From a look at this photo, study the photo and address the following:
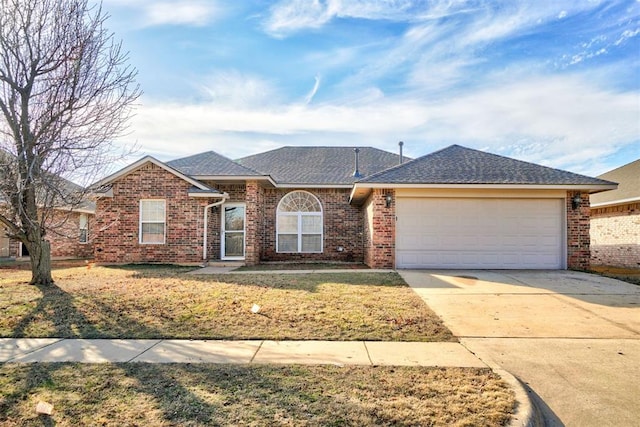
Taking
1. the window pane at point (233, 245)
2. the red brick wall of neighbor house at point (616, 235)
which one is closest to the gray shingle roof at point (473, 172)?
the red brick wall of neighbor house at point (616, 235)

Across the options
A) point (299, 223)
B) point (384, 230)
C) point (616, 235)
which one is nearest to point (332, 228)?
point (299, 223)

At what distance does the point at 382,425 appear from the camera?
8.98ft

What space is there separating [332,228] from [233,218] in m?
4.08

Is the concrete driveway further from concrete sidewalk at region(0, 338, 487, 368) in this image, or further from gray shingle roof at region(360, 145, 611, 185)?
gray shingle roof at region(360, 145, 611, 185)

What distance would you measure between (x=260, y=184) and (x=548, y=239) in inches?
394

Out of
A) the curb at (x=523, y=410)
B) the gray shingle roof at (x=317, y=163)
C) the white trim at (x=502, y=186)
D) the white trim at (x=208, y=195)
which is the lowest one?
the curb at (x=523, y=410)

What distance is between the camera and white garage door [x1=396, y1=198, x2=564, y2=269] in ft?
37.8

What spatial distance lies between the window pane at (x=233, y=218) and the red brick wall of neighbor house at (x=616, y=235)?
1469 cm

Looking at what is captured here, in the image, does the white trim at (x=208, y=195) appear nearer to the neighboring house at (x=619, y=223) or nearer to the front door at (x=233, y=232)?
the front door at (x=233, y=232)

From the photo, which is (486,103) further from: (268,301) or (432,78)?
(268,301)

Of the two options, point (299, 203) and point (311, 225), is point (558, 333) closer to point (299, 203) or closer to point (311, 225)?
point (311, 225)

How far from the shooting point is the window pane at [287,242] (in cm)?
1575

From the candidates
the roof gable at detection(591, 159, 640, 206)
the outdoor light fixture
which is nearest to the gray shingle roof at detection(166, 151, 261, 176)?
the outdoor light fixture

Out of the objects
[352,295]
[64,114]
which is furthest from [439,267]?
[64,114]
